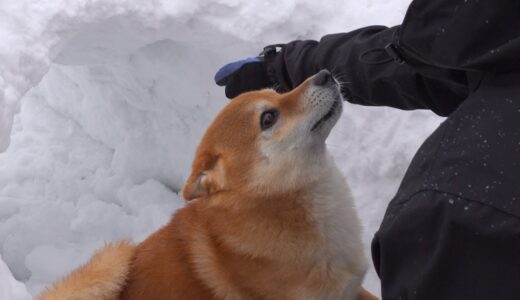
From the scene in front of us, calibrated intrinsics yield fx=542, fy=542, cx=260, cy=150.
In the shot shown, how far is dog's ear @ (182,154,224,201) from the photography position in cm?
209

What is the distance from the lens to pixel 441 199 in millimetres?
1083

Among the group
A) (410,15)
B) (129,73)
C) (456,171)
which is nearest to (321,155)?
(410,15)

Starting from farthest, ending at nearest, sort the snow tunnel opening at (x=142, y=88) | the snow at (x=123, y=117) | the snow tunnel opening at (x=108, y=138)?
the snow tunnel opening at (x=108, y=138), the snow tunnel opening at (x=142, y=88), the snow at (x=123, y=117)

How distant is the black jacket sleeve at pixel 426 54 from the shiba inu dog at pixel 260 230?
0.74 feet

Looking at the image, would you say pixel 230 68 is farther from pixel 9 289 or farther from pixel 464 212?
pixel 464 212

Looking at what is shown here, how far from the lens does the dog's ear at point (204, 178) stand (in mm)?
2090

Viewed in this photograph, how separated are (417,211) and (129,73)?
3.55 metres

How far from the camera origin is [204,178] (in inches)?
84.0

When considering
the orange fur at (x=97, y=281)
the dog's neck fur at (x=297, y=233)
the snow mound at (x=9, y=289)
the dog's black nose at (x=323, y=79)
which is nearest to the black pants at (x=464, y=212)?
the dog's neck fur at (x=297, y=233)

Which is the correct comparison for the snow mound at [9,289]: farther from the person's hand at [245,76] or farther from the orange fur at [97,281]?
the person's hand at [245,76]

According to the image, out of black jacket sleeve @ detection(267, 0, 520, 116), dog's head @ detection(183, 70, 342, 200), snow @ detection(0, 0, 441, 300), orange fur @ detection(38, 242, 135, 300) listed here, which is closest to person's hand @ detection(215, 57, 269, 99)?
black jacket sleeve @ detection(267, 0, 520, 116)

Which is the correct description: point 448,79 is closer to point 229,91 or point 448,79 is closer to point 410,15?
point 410,15

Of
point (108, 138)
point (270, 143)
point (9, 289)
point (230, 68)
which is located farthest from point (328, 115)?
point (108, 138)

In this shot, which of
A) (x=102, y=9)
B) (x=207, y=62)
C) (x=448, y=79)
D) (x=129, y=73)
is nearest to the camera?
(x=448, y=79)
